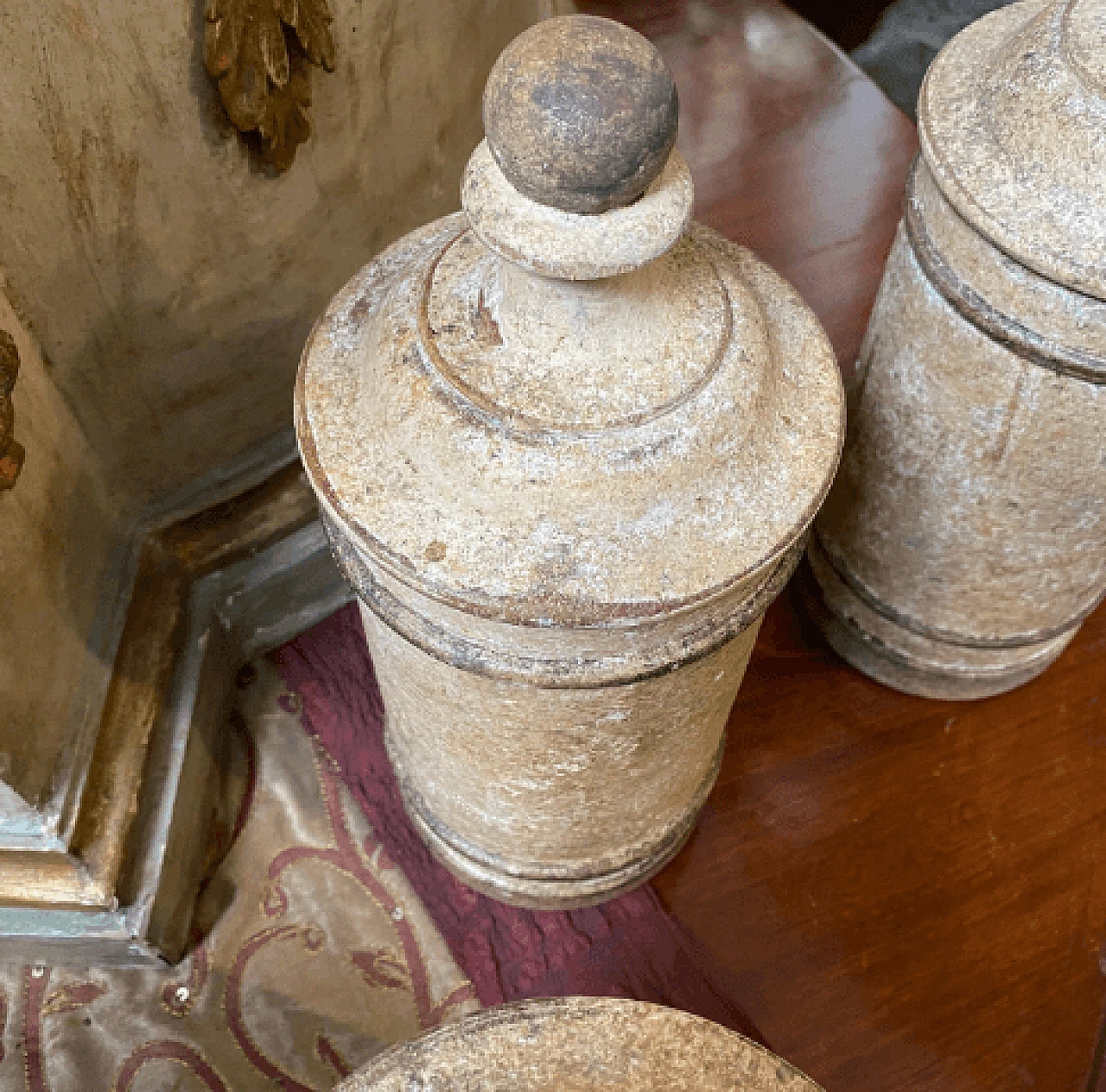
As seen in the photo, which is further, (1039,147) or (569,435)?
(1039,147)

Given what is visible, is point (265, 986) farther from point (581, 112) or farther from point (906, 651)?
point (581, 112)

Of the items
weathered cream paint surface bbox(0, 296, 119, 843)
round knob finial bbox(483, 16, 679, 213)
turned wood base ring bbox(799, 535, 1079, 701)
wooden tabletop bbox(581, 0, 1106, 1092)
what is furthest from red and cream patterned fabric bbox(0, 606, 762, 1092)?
round knob finial bbox(483, 16, 679, 213)

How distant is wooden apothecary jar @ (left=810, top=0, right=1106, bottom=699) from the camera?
1.21 m

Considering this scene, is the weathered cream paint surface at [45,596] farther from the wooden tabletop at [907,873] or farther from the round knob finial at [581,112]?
the wooden tabletop at [907,873]

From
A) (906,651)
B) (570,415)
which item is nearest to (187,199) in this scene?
(570,415)

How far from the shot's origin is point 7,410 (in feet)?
4.25

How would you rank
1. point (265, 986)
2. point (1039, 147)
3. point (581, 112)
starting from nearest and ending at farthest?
1. point (581, 112)
2. point (1039, 147)
3. point (265, 986)

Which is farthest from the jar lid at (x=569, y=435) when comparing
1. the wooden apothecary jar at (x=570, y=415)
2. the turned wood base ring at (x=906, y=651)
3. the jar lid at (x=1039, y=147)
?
the turned wood base ring at (x=906, y=651)

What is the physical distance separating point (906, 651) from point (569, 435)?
1064mm

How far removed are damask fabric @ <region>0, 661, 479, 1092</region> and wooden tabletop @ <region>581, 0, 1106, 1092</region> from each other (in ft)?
1.41

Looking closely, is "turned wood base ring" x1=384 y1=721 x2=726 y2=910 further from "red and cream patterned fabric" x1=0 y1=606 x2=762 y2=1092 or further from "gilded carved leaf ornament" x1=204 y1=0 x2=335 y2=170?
"gilded carved leaf ornament" x1=204 y1=0 x2=335 y2=170

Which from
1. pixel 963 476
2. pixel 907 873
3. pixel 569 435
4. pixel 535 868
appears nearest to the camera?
pixel 569 435

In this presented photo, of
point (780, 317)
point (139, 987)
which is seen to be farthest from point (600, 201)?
point (139, 987)

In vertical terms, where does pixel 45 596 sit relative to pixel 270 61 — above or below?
below
